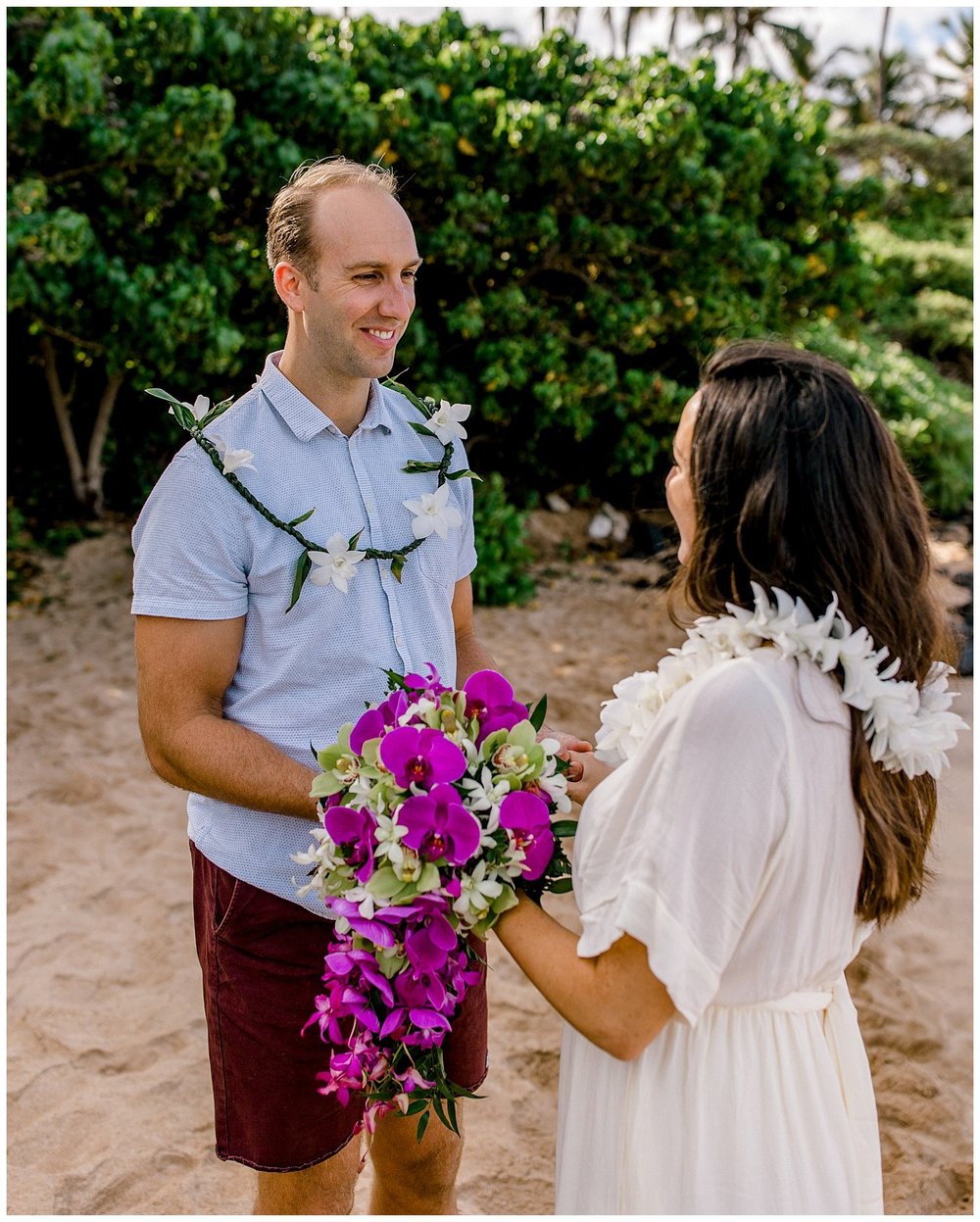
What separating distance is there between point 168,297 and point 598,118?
399 centimetres

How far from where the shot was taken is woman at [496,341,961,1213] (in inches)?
56.2

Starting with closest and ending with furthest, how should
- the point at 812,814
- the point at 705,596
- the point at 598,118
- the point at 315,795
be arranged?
1. the point at 812,814
2. the point at 705,596
3. the point at 315,795
4. the point at 598,118

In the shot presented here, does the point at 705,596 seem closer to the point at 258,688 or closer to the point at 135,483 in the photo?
the point at 258,688

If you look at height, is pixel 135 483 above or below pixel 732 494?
below

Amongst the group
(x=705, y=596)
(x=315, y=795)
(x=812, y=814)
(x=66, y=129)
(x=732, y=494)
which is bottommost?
(x=315, y=795)

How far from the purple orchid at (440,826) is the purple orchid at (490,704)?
0.65ft

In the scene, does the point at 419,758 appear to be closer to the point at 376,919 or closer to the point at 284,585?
the point at 376,919

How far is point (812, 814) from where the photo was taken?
145 cm

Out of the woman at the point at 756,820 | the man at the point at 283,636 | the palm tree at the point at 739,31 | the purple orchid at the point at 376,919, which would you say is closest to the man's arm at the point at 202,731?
the man at the point at 283,636

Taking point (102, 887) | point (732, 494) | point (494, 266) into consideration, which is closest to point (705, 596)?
point (732, 494)

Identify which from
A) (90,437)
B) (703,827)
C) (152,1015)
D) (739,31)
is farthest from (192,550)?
(739,31)

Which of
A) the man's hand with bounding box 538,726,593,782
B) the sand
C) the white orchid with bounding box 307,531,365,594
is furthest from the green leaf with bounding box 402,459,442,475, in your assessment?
the sand

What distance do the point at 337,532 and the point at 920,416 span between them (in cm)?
1308

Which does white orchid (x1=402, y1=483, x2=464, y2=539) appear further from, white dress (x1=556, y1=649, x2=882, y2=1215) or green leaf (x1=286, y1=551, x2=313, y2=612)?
white dress (x1=556, y1=649, x2=882, y2=1215)
